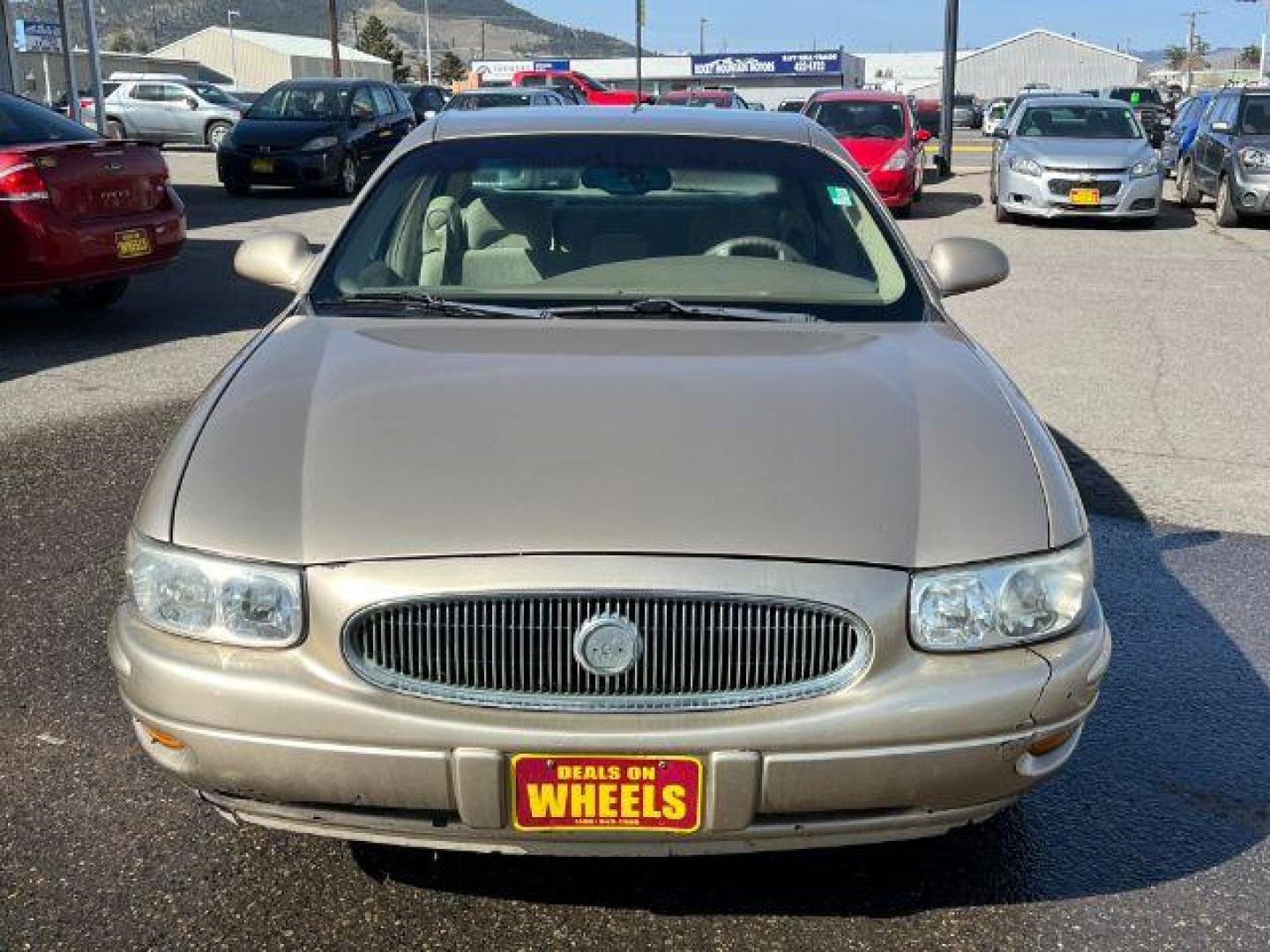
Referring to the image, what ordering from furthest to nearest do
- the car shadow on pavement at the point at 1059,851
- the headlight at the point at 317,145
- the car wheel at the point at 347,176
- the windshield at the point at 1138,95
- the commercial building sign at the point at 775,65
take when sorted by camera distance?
the commercial building sign at the point at 775,65 < the windshield at the point at 1138,95 < the car wheel at the point at 347,176 < the headlight at the point at 317,145 < the car shadow on pavement at the point at 1059,851

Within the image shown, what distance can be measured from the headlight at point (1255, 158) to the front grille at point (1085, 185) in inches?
56.4

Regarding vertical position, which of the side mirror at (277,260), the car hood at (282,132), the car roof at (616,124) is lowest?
the car hood at (282,132)

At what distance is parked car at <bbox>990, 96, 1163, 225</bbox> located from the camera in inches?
595

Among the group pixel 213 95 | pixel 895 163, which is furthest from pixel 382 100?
pixel 213 95

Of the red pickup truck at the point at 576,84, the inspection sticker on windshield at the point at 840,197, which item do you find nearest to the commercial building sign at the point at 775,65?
the red pickup truck at the point at 576,84

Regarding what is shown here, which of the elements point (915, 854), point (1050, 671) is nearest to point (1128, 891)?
point (915, 854)

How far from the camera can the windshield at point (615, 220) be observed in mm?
3727

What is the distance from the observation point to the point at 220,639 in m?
2.40

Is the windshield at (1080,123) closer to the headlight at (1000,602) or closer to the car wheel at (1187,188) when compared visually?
the car wheel at (1187,188)

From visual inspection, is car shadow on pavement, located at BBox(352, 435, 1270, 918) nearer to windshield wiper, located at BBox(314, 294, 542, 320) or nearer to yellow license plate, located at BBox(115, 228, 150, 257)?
windshield wiper, located at BBox(314, 294, 542, 320)

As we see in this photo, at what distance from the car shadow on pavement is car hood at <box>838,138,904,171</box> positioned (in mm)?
13078

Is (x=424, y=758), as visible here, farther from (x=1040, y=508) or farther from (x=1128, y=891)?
(x=1128, y=891)

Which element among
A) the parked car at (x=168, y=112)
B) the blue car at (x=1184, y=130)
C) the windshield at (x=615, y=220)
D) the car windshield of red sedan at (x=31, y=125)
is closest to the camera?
the windshield at (x=615, y=220)

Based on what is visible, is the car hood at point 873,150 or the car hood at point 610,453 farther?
the car hood at point 873,150
